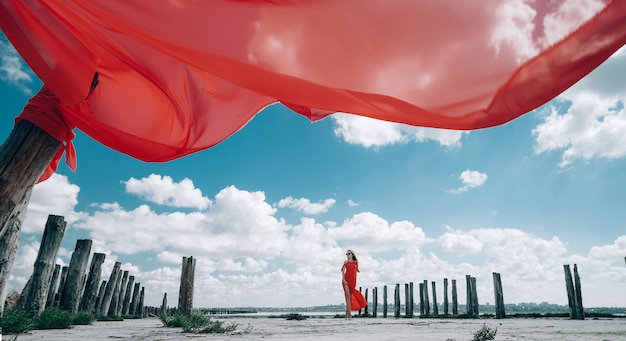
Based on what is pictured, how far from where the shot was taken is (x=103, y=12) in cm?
188

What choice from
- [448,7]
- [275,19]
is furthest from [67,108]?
[448,7]

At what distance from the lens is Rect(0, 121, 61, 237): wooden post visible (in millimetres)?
2189

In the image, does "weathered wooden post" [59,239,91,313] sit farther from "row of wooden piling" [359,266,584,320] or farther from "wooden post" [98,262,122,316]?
"row of wooden piling" [359,266,584,320]

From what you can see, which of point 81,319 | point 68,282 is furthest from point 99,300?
point 81,319

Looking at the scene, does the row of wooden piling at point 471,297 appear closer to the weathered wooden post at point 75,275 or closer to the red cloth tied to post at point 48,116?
the weathered wooden post at point 75,275

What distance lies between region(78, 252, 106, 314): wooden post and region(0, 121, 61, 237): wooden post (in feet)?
47.7

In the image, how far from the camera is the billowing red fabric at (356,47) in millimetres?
1902

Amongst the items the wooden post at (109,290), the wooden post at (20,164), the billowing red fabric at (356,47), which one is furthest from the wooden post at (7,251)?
the wooden post at (109,290)

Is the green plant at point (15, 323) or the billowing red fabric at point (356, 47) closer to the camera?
the billowing red fabric at point (356, 47)

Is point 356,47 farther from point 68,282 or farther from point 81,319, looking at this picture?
point 68,282

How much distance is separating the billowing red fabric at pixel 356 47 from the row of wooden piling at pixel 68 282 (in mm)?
8525

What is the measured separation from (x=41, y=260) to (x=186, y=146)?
27.4 ft

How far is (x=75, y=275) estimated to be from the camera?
40.5 ft

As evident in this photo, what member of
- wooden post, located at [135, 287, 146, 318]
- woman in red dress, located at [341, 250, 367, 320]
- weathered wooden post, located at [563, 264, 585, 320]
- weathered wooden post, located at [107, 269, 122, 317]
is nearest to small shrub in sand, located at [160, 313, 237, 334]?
woman in red dress, located at [341, 250, 367, 320]
